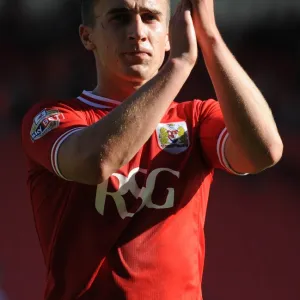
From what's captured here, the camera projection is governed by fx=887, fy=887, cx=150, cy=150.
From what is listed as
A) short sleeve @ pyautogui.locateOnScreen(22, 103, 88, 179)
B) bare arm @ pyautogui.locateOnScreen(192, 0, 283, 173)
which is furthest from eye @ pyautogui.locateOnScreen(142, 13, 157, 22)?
short sleeve @ pyautogui.locateOnScreen(22, 103, 88, 179)

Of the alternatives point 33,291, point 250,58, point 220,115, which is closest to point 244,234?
point 33,291

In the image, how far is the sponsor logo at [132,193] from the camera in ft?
8.59

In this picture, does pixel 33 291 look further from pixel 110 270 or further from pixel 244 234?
pixel 110 270

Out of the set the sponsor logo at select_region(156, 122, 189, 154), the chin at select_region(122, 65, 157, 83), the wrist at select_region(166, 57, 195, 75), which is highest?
the wrist at select_region(166, 57, 195, 75)

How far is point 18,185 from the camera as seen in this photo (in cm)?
739

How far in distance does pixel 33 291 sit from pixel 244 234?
1.63 meters

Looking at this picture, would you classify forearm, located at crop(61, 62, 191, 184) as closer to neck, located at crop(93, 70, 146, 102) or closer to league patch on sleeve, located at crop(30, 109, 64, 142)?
league patch on sleeve, located at crop(30, 109, 64, 142)

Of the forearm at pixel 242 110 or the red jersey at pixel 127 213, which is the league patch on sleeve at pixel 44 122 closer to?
the red jersey at pixel 127 213

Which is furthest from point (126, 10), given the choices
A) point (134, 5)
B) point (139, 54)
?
point (139, 54)

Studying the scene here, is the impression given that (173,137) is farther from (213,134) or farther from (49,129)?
(49,129)

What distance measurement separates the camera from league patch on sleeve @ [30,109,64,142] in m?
2.64

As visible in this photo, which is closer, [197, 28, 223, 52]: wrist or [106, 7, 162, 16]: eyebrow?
[197, 28, 223, 52]: wrist

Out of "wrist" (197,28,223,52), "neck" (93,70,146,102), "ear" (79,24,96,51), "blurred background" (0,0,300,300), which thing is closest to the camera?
"wrist" (197,28,223,52)

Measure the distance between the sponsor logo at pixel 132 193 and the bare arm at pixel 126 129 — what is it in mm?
181
